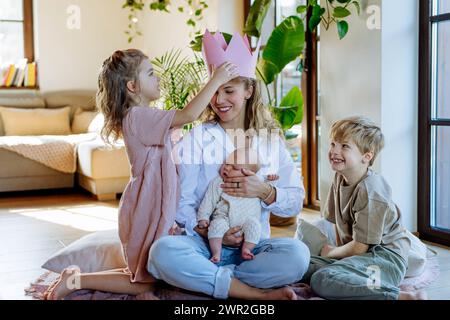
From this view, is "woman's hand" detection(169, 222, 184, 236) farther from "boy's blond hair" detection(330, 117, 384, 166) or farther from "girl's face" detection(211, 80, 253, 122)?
"boy's blond hair" detection(330, 117, 384, 166)

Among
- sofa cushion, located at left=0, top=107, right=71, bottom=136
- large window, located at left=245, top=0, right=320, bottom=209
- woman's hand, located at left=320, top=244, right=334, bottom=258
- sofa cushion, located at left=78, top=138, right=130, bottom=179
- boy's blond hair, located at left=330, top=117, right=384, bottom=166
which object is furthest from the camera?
sofa cushion, located at left=0, top=107, right=71, bottom=136

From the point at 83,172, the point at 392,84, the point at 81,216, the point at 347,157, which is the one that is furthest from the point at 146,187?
the point at 83,172

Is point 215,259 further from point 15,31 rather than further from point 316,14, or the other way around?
point 15,31

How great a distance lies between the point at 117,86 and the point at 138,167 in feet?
0.95

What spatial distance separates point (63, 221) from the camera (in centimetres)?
392

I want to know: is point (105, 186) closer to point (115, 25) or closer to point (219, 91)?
point (115, 25)

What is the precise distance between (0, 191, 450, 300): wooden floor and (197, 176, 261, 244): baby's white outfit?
0.66m

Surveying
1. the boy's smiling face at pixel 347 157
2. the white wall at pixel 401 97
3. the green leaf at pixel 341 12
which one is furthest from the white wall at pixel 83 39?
the boy's smiling face at pixel 347 157

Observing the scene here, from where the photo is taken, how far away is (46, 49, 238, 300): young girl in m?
2.13

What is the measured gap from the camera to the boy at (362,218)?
7.28 feet

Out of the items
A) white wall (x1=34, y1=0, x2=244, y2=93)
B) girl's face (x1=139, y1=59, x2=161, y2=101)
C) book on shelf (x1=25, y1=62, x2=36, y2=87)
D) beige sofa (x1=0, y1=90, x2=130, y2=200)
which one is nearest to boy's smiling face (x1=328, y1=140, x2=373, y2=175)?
girl's face (x1=139, y1=59, x2=161, y2=101)

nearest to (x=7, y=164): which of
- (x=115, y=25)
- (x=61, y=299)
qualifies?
(x=115, y=25)

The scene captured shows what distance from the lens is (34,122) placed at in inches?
221

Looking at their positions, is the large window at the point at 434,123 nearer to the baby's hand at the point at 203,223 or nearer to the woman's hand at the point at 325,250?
the woman's hand at the point at 325,250
